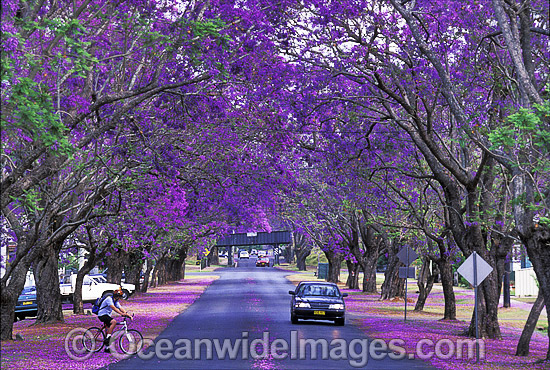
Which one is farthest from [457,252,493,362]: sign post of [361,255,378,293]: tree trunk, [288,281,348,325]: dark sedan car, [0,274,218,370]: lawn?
[361,255,378,293]: tree trunk

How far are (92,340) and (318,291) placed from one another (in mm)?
12385

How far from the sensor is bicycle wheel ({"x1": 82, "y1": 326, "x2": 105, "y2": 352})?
59.6ft

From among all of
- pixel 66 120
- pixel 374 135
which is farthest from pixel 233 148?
pixel 66 120

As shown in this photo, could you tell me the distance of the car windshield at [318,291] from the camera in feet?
94.7

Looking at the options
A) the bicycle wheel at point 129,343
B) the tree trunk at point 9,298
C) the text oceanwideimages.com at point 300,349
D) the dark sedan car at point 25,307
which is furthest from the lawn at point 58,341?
the dark sedan car at point 25,307

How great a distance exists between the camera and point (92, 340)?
716 inches

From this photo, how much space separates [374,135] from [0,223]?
13.1 metres

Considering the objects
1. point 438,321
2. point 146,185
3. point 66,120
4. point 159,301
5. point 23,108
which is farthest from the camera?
point 159,301

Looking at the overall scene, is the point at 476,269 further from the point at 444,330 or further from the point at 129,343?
the point at 444,330

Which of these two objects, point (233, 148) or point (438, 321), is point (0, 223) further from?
point (438, 321)

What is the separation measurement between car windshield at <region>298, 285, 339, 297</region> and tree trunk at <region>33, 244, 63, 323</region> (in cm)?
859

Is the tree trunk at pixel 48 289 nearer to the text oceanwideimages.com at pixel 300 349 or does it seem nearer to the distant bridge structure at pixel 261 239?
the text oceanwideimages.com at pixel 300 349

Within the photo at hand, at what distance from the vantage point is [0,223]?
90.3 feet

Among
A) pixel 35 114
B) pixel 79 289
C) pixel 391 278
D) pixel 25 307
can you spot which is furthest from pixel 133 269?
pixel 35 114
